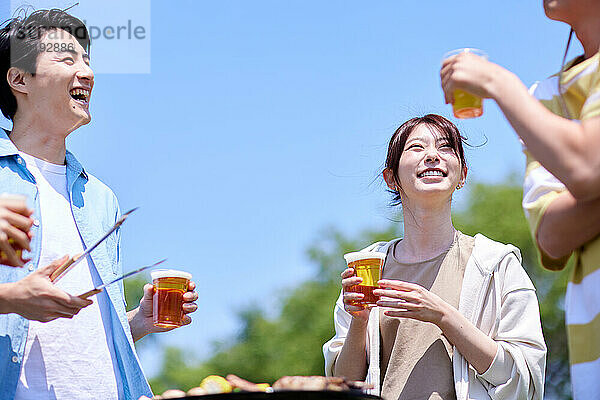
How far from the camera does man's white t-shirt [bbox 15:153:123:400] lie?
3.30 m

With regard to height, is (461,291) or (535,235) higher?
(535,235)

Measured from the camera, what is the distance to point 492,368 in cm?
334

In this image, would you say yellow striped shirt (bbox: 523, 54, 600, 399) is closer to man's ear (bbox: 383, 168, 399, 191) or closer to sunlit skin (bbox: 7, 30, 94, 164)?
man's ear (bbox: 383, 168, 399, 191)

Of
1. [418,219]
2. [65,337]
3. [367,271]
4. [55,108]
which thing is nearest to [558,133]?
[367,271]

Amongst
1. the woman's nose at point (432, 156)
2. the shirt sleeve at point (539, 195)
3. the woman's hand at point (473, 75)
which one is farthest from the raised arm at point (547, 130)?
the woman's nose at point (432, 156)

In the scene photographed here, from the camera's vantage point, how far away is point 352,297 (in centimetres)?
353

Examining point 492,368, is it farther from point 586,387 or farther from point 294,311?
point 294,311

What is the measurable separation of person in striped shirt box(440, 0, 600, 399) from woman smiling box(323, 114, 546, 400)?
1.11 metres

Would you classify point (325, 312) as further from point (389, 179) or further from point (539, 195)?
point (539, 195)

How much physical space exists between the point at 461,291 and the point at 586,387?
1.54 meters

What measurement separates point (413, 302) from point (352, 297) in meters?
0.32

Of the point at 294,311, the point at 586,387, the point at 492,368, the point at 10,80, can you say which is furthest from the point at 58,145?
the point at 294,311

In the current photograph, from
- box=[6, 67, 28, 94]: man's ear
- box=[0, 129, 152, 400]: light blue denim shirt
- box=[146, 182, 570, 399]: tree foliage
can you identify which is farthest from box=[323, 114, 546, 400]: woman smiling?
box=[146, 182, 570, 399]: tree foliage

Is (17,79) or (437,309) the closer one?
(437,309)
